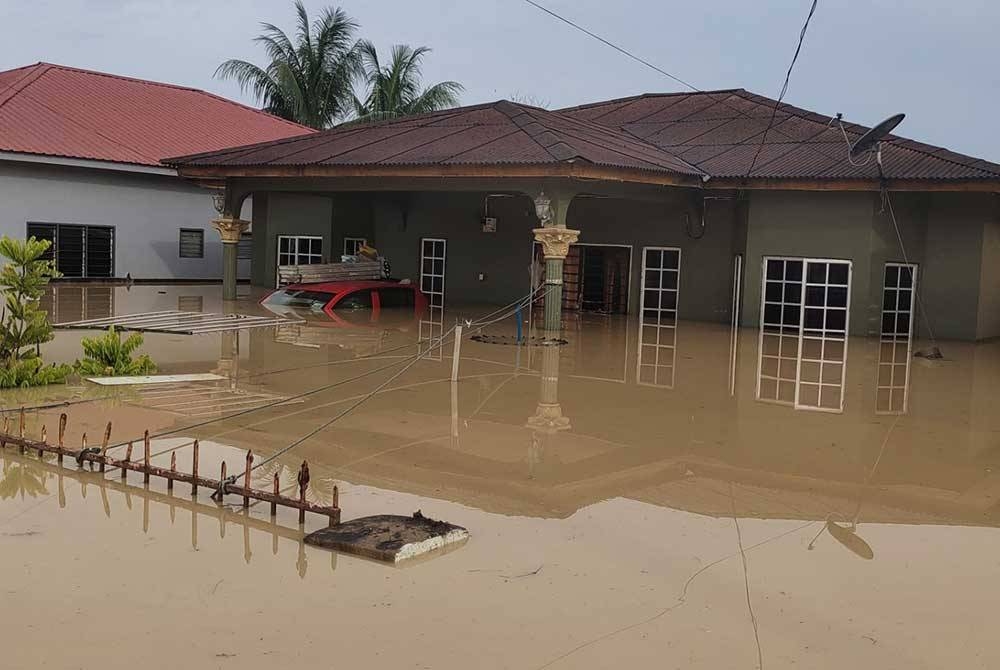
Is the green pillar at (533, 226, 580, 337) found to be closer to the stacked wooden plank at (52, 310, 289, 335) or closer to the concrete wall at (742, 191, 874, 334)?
the concrete wall at (742, 191, 874, 334)

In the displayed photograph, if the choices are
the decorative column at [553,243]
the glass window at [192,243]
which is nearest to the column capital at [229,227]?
the glass window at [192,243]

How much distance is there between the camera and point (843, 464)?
9141 mm

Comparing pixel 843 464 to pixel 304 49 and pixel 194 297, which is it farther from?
pixel 304 49

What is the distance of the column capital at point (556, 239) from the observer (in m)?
18.1

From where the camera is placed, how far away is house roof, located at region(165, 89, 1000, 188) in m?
18.5

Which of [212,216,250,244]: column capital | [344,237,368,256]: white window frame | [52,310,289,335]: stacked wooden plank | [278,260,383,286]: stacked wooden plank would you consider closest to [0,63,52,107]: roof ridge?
[212,216,250,244]: column capital

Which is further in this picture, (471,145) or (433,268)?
(433,268)

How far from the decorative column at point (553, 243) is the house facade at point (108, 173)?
1357cm

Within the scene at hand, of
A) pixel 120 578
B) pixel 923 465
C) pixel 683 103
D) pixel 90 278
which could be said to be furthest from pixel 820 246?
pixel 90 278

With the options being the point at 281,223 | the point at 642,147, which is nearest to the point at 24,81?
the point at 281,223

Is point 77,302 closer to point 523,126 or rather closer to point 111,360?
point 523,126

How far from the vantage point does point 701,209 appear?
866 inches

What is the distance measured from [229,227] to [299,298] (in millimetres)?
2935

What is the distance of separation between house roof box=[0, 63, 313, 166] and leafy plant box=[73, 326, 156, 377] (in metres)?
14.8
